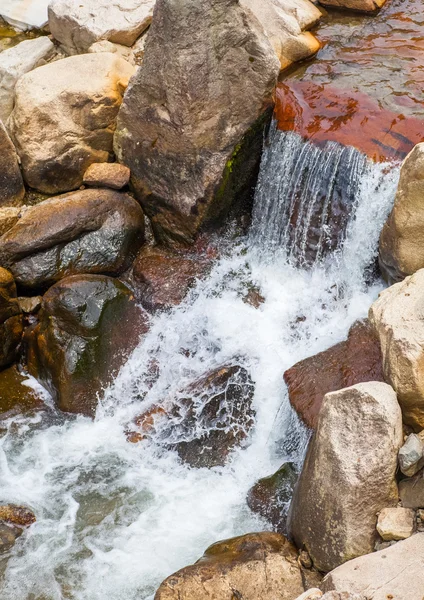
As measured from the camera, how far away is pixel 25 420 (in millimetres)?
6562

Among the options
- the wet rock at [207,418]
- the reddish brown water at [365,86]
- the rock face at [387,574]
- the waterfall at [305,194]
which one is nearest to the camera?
the rock face at [387,574]

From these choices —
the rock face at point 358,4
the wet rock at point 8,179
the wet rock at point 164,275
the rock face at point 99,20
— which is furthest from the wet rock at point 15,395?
the rock face at point 358,4

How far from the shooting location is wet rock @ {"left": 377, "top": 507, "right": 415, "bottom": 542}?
14.5 ft

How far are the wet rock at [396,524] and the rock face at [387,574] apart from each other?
79 millimetres

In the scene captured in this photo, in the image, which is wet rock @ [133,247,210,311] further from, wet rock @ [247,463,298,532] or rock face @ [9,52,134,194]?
wet rock @ [247,463,298,532]

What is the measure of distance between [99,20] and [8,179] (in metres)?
2.41

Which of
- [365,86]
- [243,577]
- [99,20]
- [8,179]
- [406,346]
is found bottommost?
[243,577]

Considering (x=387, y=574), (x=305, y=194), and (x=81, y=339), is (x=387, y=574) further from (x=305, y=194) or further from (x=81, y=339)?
(x=305, y=194)

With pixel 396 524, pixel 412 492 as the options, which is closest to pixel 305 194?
pixel 412 492

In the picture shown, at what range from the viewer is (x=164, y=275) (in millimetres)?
7270

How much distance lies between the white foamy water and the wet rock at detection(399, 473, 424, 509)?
1.17 metres

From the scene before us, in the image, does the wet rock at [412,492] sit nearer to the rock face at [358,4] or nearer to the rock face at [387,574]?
the rock face at [387,574]

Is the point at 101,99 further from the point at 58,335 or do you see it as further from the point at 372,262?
the point at 372,262

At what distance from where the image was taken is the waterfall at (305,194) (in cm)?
685
